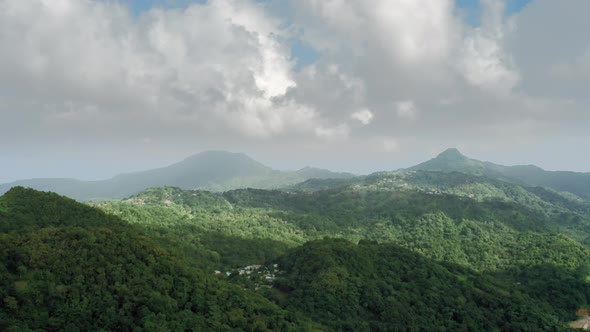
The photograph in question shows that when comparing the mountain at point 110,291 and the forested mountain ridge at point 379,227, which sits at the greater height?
the mountain at point 110,291

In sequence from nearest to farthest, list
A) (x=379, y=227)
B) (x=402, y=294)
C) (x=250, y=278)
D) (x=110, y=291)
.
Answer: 1. (x=110, y=291)
2. (x=402, y=294)
3. (x=250, y=278)
4. (x=379, y=227)

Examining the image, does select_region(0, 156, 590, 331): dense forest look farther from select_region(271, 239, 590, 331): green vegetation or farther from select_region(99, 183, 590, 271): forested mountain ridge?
select_region(99, 183, 590, 271): forested mountain ridge

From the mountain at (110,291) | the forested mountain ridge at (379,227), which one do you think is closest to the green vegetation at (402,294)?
the mountain at (110,291)

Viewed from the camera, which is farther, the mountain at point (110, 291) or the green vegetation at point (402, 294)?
the green vegetation at point (402, 294)

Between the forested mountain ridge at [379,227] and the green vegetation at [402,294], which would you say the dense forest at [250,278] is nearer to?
the green vegetation at [402,294]

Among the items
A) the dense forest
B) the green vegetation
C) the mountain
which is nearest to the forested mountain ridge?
the dense forest

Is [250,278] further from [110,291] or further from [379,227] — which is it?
[379,227]

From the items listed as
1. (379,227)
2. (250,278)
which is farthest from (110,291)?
(379,227)

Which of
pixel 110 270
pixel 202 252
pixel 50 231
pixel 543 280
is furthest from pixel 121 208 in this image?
pixel 543 280

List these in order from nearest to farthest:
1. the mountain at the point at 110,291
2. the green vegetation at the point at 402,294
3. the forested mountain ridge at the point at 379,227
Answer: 1. the mountain at the point at 110,291
2. the green vegetation at the point at 402,294
3. the forested mountain ridge at the point at 379,227

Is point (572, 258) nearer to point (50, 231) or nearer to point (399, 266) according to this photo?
point (399, 266)
